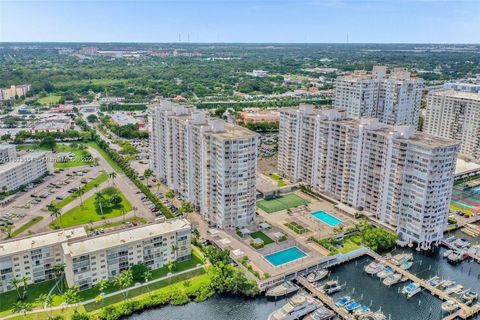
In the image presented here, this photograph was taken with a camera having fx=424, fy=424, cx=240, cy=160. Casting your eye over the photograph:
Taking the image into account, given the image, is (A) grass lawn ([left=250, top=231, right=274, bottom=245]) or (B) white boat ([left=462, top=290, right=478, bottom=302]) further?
(A) grass lawn ([left=250, top=231, right=274, bottom=245])

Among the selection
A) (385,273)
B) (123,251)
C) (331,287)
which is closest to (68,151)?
(123,251)

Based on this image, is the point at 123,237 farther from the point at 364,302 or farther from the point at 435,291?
the point at 435,291

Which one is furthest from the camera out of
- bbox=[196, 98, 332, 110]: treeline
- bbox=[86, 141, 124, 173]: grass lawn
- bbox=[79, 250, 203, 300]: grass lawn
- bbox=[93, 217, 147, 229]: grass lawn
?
bbox=[196, 98, 332, 110]: treeline

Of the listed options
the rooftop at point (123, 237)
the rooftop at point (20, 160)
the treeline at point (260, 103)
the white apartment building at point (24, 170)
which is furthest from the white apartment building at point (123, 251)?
the treeline at point (260, 103)

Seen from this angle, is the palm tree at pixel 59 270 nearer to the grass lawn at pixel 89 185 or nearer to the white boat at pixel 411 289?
the grass lawn at pixel 89 185

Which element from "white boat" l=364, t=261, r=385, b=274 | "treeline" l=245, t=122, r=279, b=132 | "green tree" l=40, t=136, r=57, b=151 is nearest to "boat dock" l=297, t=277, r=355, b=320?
"white boat" l=364, t=261, r=385, b=274

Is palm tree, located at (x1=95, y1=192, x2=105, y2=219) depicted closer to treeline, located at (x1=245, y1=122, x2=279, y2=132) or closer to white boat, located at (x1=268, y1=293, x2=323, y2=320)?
white boat, located at (x1=268, y1=293, x2=323, y2=320)
